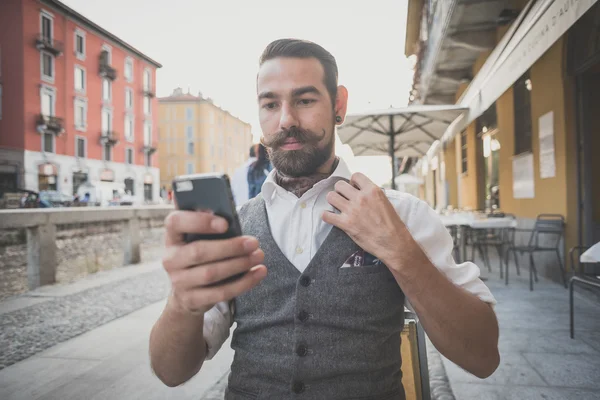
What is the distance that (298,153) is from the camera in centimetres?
135

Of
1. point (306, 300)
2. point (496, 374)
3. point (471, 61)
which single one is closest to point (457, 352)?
point (306, 300)

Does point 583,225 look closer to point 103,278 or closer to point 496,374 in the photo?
point 496,374

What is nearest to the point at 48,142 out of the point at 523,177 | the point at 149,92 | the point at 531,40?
the point at 149,92

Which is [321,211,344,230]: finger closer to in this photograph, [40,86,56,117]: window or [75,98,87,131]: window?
[40,86,56,117]: window

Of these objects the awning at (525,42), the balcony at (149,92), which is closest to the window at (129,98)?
the balcony at (149,92)

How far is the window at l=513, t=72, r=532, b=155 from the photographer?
688cm

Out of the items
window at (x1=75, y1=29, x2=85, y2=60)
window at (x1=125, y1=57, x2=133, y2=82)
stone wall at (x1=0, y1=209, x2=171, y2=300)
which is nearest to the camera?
stone wall at (x1=0, y1=209, x2=171, y2=300)

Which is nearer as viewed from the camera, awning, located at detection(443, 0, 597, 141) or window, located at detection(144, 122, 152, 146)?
awning, located at detection(443, 0, 597, 141)

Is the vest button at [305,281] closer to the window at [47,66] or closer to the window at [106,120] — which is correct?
the window at [47,66]

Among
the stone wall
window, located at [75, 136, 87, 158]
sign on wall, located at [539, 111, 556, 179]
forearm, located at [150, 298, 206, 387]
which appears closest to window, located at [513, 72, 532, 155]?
sign on wall, located at [539, 111, 556, 179]

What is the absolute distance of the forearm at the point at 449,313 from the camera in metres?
1.01

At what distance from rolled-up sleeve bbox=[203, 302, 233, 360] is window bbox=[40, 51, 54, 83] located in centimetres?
3068

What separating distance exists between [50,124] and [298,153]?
30158mm

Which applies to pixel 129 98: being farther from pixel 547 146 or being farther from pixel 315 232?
pixel 315 232
